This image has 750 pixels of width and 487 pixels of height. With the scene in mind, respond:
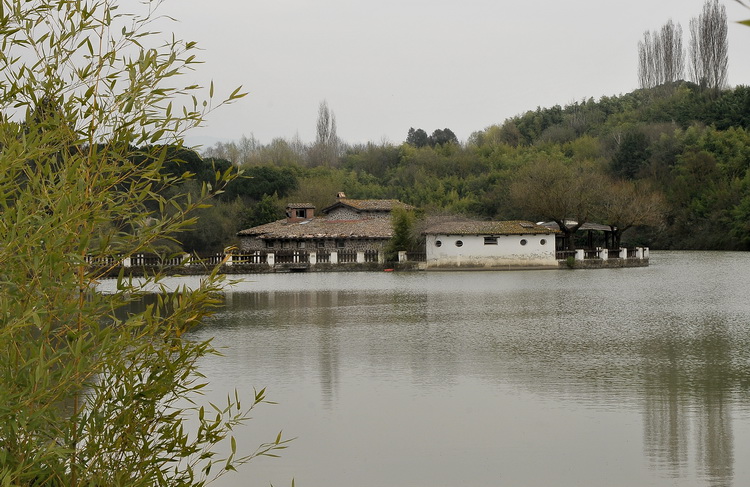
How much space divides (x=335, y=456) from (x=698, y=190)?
54.4 meters

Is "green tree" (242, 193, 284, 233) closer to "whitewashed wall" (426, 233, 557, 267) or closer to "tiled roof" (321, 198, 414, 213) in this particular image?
"tiled roof" (321, 198, 414, 213)

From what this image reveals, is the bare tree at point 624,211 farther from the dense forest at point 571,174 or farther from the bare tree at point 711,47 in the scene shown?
the bare tree at point 711,47

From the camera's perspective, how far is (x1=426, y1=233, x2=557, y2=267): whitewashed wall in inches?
1580

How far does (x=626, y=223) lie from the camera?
43.2 meters

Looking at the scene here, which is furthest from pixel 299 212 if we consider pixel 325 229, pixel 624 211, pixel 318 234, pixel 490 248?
pixel 624 211

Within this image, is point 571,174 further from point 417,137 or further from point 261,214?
point 417,137

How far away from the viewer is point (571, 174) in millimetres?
49375

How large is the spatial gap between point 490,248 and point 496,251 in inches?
12.4

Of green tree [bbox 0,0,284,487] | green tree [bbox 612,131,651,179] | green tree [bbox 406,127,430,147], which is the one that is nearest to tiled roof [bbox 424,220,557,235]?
green tree [bbox 612,131,651,179]

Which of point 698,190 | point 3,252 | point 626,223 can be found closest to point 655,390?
point 3,252

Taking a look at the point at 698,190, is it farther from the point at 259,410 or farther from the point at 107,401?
the point at 107,401

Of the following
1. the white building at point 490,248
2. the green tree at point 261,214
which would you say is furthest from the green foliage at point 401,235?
the green tree at point 261,214

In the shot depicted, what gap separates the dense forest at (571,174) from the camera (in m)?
46.8

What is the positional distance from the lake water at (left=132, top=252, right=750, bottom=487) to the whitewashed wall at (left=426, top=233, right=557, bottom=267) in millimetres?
16529
